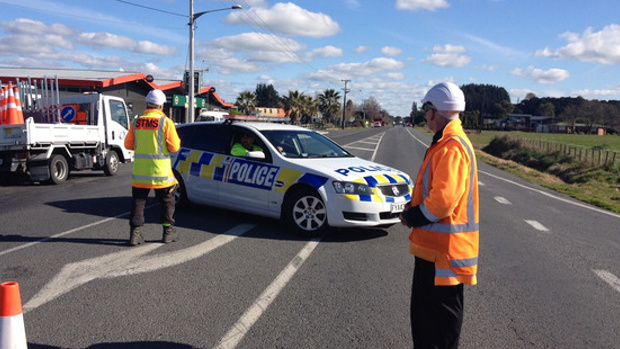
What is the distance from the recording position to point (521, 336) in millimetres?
4074

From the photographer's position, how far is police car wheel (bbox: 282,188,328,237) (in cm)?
708

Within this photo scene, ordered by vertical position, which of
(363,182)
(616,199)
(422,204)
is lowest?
(616,199)

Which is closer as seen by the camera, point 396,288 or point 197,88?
point 396,288

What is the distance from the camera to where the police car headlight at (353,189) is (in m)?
6.87

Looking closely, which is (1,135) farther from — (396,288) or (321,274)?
(396,288)

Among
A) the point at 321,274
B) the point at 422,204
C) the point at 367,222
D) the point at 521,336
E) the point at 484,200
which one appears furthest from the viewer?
the point at 484,200

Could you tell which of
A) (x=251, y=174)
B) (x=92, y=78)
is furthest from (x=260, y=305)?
(x=92, y=78)

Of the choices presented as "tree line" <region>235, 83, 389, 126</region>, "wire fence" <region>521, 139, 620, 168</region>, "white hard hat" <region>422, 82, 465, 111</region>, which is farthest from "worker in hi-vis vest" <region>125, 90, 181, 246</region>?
"tree line" <region>235, 83, 389, 126</region>

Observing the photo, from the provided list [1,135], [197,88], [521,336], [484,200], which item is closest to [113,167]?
[1,135]

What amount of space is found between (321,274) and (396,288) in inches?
32.8

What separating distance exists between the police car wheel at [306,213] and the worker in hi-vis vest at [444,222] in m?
3.99

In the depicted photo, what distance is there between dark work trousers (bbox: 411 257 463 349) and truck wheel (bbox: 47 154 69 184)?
1171 cm

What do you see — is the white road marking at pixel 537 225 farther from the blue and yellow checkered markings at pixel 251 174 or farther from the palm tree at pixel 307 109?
the palm tree at pixel 307 109

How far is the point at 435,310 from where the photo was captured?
3.00 meters
